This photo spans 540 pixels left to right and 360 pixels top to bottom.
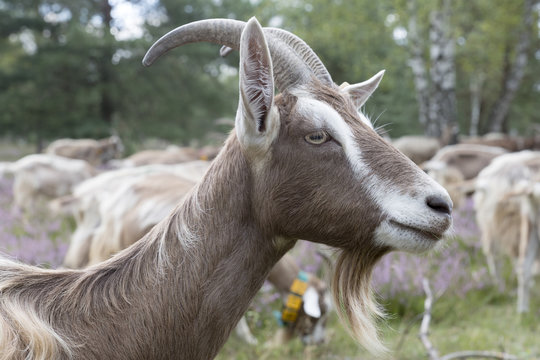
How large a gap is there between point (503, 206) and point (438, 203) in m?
5.53

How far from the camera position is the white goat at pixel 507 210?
6.01 m

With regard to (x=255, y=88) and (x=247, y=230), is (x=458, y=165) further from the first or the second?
(x=255, y=88)

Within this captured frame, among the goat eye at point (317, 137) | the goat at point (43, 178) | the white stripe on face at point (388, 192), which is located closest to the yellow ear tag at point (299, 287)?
the white stripe on face at point (388, 192)

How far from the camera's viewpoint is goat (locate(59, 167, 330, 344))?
4582mm

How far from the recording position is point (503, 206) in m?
6.72

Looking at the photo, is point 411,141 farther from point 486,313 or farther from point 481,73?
point 481,73

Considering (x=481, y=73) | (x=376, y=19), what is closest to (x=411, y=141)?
(x=376, y=19)

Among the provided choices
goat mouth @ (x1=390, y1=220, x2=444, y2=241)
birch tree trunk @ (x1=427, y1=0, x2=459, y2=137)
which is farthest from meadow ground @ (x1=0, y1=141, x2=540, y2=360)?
birch tree trunk @ (x1=427, y1=0, x2=459, y2=137)

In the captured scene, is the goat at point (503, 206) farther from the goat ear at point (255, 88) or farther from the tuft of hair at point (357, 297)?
the goat ear at point (255, 88)

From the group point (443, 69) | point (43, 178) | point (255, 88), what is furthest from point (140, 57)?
point (255, 88)

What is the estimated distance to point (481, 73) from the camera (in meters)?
28.5

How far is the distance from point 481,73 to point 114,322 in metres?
30.1

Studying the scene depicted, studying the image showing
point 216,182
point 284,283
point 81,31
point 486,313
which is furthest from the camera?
point 81,31

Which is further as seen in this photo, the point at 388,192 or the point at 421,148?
the point at 421,148
